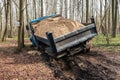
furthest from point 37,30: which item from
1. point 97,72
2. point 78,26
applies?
point 97,72

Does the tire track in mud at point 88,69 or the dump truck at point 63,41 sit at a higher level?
the dump truck at point 63,41

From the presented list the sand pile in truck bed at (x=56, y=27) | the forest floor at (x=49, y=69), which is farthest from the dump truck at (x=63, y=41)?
the forest floor at (x=49, y=69)

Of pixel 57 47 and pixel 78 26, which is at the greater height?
pixel 78 26

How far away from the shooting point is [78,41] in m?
9.56

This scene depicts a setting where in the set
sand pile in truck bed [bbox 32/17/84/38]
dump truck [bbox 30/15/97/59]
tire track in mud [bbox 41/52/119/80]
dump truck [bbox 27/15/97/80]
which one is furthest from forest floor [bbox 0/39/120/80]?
sand pile in truck bed [bbox 32/17/84/38]

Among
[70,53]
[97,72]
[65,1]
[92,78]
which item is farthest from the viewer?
[65,1]

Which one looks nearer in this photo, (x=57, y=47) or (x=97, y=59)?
(x=57, y=47)

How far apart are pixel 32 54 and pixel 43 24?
159 cm

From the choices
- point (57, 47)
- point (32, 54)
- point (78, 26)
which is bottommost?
point (32, 54)

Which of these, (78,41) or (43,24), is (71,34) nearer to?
(78,41)

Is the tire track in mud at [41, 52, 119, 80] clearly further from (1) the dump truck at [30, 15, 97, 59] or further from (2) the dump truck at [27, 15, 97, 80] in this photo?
(1) the dump truck at [30, 15, 97, 59]

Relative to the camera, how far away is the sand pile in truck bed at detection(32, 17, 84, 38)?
9986mm

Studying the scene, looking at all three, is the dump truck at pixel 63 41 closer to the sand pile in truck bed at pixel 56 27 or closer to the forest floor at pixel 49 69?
the sand pile in truck bed at pixel 56 27

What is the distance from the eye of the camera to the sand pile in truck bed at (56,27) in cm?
999
